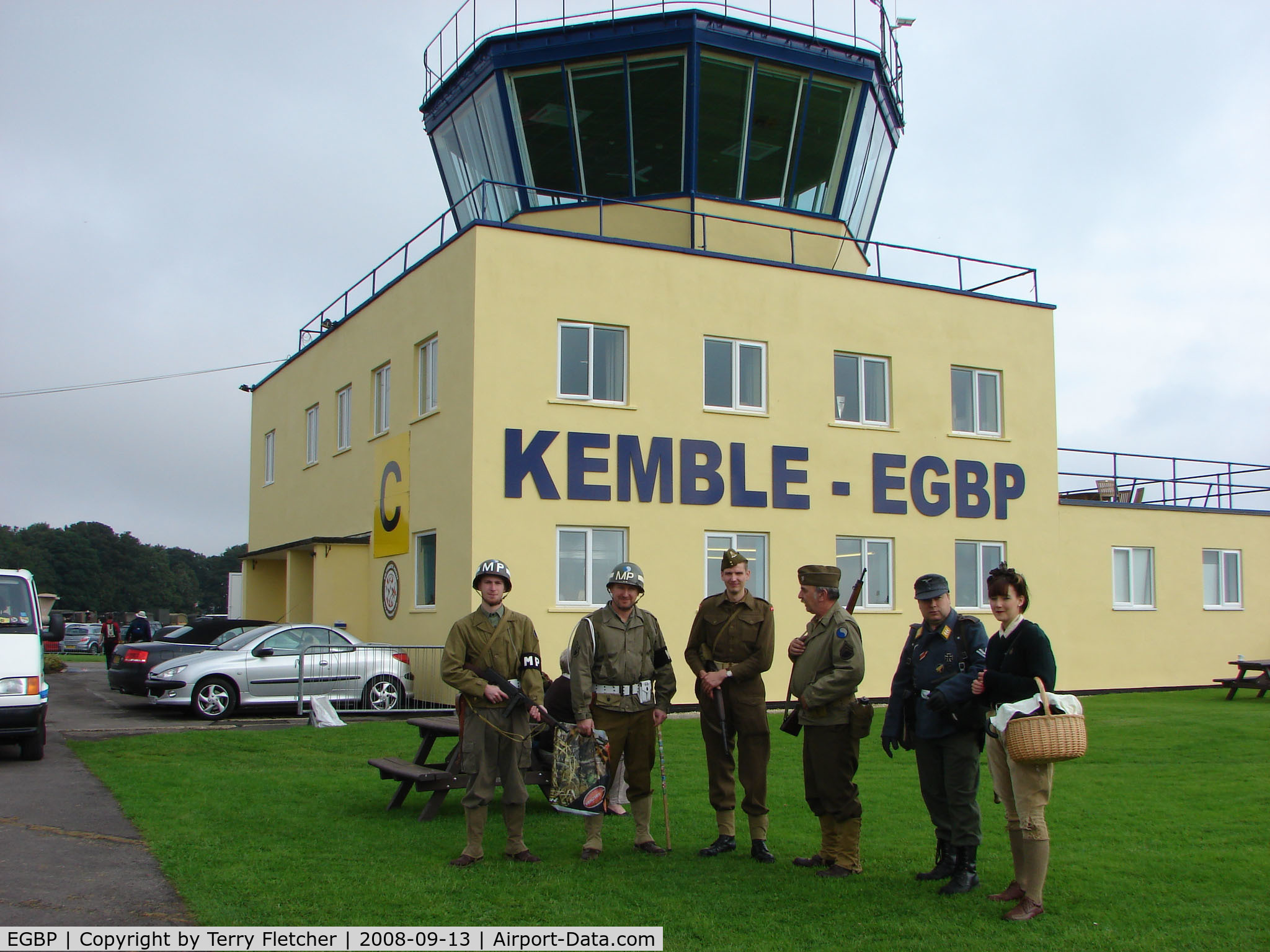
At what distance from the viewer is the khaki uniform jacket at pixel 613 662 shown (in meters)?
7.69

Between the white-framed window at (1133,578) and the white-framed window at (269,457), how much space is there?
1967cm

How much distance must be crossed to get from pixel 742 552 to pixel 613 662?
11165mm

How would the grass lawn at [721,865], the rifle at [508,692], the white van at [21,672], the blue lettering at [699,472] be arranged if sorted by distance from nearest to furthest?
the grass lawn at [721,865], the rifle at [508,692], the white van at [21,672], the blue lettering at [699,472]

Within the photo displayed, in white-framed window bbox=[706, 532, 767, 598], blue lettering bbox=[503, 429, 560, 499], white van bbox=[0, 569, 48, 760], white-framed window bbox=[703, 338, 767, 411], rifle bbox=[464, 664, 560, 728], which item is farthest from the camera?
white-framed window bbox=[703, 338, 767, 411]

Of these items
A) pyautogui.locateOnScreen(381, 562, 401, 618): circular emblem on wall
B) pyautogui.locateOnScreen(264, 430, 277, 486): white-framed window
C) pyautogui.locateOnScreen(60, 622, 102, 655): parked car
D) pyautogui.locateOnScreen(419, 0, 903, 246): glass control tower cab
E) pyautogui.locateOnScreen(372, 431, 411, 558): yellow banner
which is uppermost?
pyautogui.locateOnScreen(419, 0, 903, 246): glass control tower cab

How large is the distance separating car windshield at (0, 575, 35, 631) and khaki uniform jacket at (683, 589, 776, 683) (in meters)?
8.52

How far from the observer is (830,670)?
742 cm

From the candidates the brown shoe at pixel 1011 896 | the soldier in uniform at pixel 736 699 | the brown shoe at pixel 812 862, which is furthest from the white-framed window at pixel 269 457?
the brown shoe at pixel 1011 896

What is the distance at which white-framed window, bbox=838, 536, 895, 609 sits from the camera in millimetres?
19891

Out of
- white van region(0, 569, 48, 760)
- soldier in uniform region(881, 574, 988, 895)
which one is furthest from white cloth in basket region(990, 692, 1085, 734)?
white van region(0, 569, 48, 760)

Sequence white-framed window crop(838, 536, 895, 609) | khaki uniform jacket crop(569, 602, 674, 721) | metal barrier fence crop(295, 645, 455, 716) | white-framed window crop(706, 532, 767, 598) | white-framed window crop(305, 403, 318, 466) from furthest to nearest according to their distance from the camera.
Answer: white-framed window crop(305, 403, 318, 466), white-framed window crop(838, 536, 895, 609), white-framed window crop(706, 532, 767, 598), metal barrier fence crop(295, 645, 455, 716), khaki uniform jacket crop(569, 602, 674, 721)

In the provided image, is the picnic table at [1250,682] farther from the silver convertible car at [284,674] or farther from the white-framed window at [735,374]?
the silver convertible car at [284,674]

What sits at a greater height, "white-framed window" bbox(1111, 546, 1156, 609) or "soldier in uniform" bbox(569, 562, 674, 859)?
"white-framed window" bbox(1111, 546, 1156, 609)

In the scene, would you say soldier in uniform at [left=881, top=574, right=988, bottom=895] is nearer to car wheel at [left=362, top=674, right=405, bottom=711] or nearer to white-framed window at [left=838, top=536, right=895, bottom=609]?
car wheel at [left=362, top=674, right=405, bottom=711]
